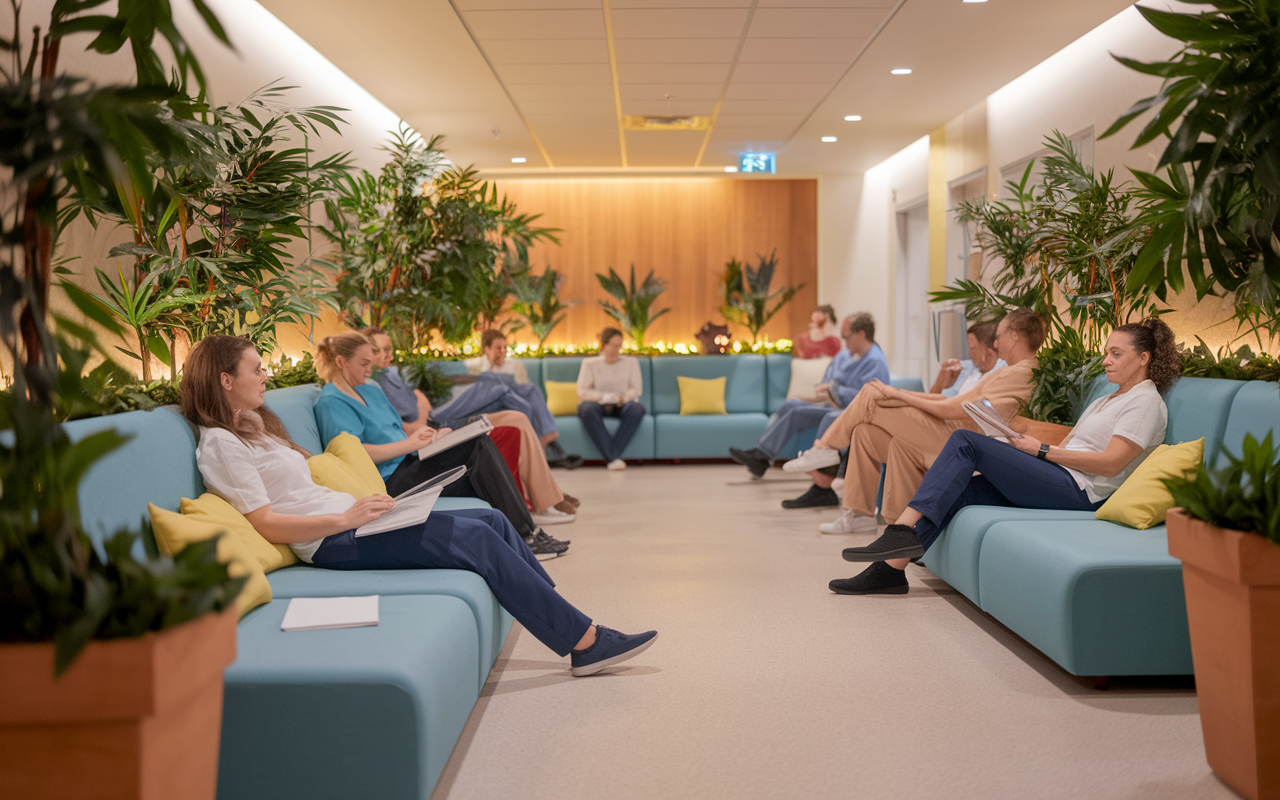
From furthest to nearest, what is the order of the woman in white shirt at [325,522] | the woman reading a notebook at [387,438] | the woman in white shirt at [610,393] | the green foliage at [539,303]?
the green foliage at [539,303] → the woman in white shirt at [610,393] → the woman reading a notebook at [387,438] → the woman in white shirt at [325,522]

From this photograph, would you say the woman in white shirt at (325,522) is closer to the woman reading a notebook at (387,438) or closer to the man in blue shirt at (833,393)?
the woman reading a notebook at (387,438)

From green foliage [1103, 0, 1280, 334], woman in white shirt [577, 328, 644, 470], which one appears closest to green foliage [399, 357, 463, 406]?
woman in white shirt [577, 328, 644, 470]

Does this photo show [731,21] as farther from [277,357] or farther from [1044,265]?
[277,357]

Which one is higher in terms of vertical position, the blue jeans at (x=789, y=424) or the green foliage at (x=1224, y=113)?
the green foliage at (x=1224, y=113)

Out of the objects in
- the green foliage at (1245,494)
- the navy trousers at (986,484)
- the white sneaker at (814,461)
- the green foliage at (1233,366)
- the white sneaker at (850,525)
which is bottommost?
the white sneaker at (850,525)

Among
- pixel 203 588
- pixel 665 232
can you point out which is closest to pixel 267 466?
pixel 203 588

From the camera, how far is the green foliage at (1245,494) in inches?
79.7

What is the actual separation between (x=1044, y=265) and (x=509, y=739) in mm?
4145

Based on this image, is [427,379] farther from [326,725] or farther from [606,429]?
[326,725]

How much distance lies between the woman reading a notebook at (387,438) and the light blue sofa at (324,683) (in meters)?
1.45

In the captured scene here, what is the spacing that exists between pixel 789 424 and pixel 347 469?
464 centimetres

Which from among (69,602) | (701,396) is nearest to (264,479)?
(69,602)

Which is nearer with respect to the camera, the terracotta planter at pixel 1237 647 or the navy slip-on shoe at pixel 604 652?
the terracotta planter at pixel 1237 647

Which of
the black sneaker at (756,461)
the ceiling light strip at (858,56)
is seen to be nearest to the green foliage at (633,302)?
the ceiling light strip at (858,56)
